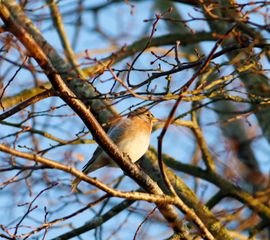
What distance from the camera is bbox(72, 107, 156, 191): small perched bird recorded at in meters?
6.08

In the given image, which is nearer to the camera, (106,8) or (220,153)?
(220,153)

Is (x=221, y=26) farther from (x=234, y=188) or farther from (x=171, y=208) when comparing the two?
(x=171, y=208)

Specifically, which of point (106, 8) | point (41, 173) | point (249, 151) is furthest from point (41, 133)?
point (106, 8)

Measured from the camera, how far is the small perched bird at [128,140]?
608 cm

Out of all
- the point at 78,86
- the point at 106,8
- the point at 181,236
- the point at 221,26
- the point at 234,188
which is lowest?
the point at 181,236

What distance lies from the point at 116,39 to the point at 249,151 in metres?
2.79

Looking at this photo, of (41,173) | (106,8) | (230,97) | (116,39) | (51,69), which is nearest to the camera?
(51,69)

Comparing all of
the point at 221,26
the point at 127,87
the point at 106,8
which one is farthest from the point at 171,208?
the point at 106,8

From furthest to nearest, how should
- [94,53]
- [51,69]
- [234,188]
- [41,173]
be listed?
1. [94,53]
2. [41,173]
3. [234,188]
4. [51,69]

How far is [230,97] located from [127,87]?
5.00 ft

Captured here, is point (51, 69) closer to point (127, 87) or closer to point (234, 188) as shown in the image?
point (127, 87)

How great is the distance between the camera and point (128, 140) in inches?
245

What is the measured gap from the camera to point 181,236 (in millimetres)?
4547

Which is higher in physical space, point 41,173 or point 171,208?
point 41,173
